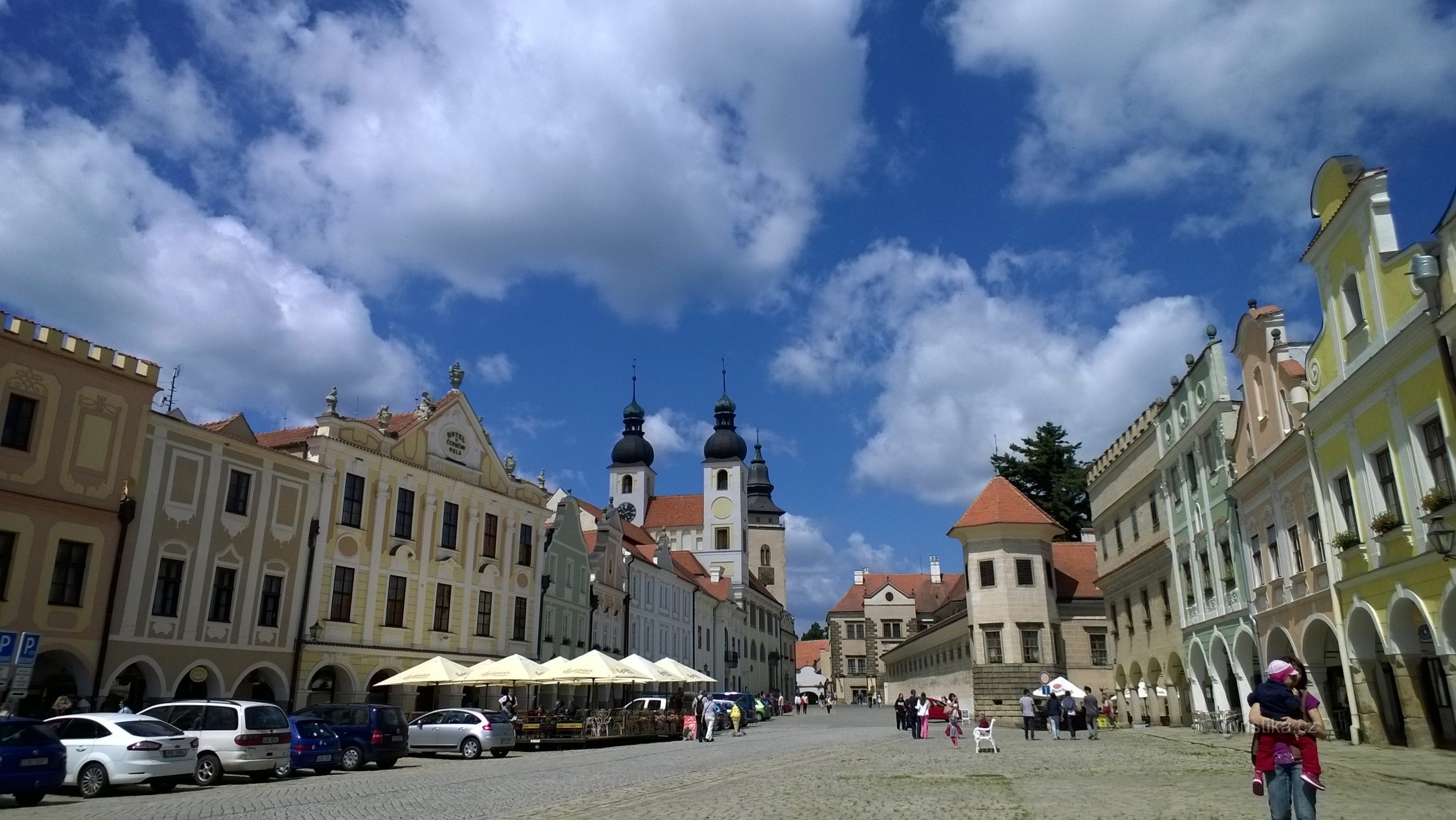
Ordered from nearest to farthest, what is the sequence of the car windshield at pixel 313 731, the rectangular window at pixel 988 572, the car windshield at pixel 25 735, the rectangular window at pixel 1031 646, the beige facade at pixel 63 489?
the car windshield at pixel 25 735 < the car windshield at pixel 313 731 < the beige facade at pixel 63 489 < the rectangular window at pixel 1031 646 < the rectangular window at pixel 988 572

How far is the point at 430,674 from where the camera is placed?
33.8 meters

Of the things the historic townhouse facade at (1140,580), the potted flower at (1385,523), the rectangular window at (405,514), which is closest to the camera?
the potted flower at (1385,523)

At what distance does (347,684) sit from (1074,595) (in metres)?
34.4

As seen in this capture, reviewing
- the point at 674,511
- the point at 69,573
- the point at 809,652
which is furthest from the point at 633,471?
the point at 69,573

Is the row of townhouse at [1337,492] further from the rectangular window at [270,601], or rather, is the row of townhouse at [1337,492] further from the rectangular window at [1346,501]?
the rectangular window at [270,601]

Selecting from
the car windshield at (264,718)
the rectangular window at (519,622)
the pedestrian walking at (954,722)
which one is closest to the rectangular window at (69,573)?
the car windshield at (264,718)

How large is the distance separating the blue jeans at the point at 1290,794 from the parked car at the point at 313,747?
19482 mm

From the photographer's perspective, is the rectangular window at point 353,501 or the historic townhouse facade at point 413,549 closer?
the historic townhouse facade at point 413,549

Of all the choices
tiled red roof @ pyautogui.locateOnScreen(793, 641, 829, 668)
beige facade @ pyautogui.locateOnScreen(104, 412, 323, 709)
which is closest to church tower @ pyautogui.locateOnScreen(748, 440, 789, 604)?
tiled red roof @ pyautogui.locateOnScreen(793, 641, 829, 668)

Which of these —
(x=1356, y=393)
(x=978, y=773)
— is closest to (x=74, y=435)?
(x=978, y=773)

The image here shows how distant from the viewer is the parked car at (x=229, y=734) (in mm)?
20219

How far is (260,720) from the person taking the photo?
21000 millimetres

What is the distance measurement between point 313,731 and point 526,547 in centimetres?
2235

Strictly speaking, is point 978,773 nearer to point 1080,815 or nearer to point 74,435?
point 1080,815
